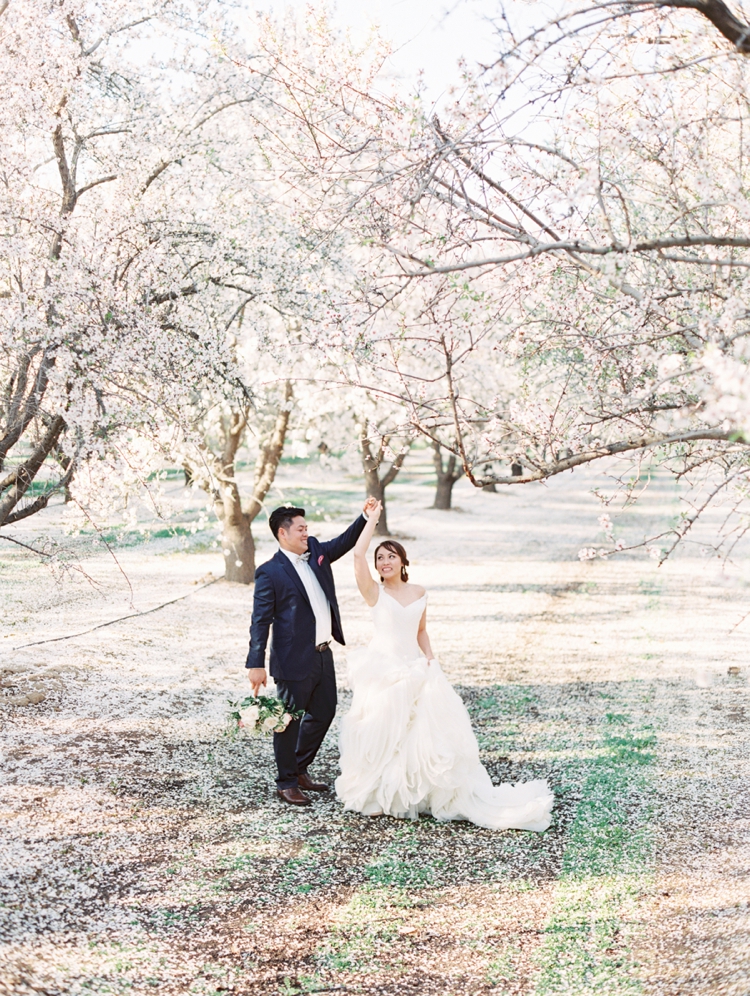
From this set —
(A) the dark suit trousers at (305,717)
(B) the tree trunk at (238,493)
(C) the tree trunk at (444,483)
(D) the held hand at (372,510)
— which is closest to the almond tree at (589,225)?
(D) the held hand at (372,510)

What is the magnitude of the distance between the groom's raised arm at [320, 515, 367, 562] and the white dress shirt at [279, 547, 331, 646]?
0.71 ft

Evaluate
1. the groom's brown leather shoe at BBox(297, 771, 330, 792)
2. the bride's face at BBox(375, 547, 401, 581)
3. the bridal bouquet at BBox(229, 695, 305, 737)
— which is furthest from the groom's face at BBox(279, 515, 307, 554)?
the groom's brown leather shoe at BBox(297, 771, 330, 792)

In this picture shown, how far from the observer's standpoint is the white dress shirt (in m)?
6.61

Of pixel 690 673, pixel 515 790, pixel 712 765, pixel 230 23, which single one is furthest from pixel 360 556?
pixel 230 23

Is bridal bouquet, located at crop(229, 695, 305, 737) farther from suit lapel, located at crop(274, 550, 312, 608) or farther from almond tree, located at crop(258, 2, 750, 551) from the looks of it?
almond tree, located at crop(258, 2, 750, 551)

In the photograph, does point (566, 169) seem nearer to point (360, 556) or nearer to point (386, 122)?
point (386, 122)

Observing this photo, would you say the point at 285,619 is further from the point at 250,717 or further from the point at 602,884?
the point at 602,884

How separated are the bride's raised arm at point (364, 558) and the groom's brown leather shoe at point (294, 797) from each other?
142cm

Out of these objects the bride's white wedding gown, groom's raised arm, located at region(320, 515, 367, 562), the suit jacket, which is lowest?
the bride's white wedding gown

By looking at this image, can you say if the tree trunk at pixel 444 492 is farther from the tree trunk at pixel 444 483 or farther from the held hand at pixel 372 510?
the held hand at pixel 372 510

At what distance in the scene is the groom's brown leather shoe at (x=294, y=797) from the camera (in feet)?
21.5

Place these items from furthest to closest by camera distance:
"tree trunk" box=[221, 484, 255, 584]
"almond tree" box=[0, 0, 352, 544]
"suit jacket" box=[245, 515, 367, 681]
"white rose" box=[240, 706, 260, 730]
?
"tree trunk" box=[221, 484, 255, 584] → "almond tree" box=[0, 0, 352, 544] → "suit jacket" box=[245, 515, 367, 681] → "white rose" box=[240, 706, 260, 730]

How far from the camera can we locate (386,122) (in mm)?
5996

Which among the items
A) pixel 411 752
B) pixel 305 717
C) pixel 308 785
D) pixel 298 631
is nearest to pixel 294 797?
pixel 308 785
